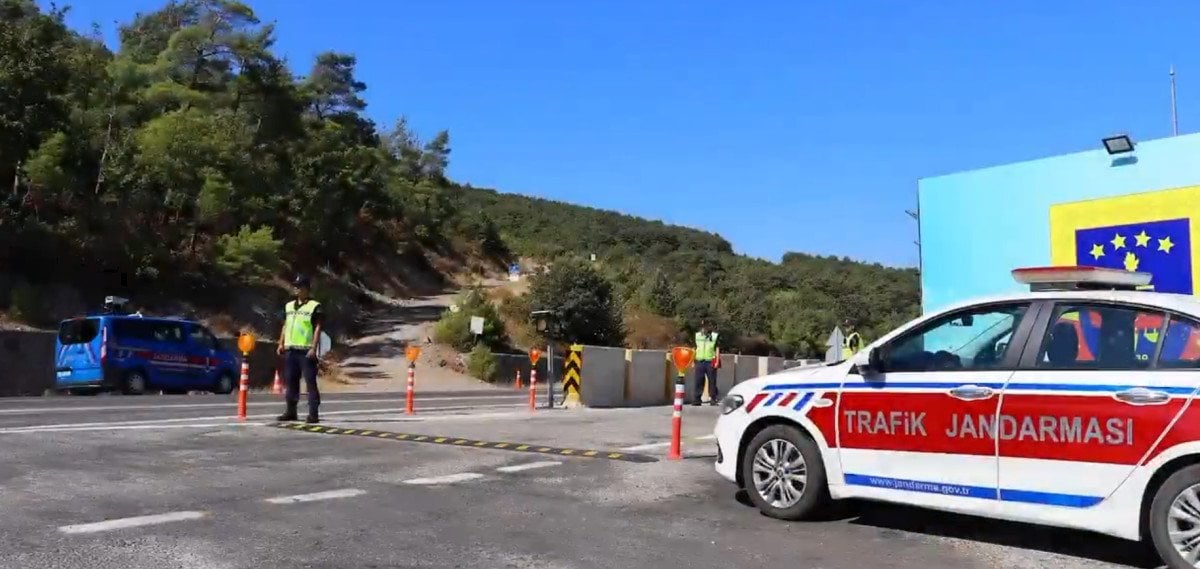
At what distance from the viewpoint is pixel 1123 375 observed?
5.58 m

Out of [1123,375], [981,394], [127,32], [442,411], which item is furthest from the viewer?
[127,32]

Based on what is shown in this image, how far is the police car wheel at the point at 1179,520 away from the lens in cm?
524

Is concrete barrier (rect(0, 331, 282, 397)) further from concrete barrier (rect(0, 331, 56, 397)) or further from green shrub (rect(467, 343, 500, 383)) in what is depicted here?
green shrub (rect(467, 343, 500, 383))

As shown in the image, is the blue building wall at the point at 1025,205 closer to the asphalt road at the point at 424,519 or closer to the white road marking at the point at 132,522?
the asphalt road at the point at 424,519

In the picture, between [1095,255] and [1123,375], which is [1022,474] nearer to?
[1123,375]

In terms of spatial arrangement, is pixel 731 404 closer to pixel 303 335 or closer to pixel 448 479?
pixel 448 479

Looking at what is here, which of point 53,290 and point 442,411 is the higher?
point 53,290

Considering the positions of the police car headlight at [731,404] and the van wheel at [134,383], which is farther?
the van wheel at [134,383]

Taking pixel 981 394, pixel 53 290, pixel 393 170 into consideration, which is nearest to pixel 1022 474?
pixel 981 394

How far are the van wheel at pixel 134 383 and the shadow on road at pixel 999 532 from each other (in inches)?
736

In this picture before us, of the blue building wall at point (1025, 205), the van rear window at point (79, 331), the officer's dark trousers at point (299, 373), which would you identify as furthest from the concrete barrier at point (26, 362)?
the blue building wall at point (1025, 205)

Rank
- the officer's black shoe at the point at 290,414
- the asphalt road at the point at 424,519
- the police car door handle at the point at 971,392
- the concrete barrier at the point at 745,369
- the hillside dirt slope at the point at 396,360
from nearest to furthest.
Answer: the asphalt road at the point at 424,519 → the police car door handle at the point at 971,392 → the officer's black shoe at the point at 290,414 → the concrete barrier at the point at 745,369 → the hillside dirt slope at the point at 396,360

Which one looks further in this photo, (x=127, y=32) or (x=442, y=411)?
(x=127, y=32)

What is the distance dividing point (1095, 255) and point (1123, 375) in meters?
7.79
